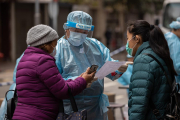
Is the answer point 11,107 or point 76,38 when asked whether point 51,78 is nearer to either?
point 11,107

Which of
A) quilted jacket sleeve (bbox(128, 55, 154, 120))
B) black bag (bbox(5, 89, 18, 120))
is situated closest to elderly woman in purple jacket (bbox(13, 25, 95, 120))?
black bag (bbox(5, 89, 18, 120))

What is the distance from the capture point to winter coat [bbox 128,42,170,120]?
2.84m

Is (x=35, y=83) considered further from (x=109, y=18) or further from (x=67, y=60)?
(x=109, y=18)

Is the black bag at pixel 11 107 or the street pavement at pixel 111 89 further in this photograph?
the street pavement at pixel 111 89

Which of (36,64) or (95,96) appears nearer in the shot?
(36,64)

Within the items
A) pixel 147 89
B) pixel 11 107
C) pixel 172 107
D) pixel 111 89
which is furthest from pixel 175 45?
pixel 111 89

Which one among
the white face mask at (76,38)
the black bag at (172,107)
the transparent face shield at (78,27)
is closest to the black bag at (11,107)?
the white face mask at (76,38)

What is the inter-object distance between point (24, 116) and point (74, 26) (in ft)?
4.09

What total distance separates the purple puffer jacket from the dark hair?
939 millimetres

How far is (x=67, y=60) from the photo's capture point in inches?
135

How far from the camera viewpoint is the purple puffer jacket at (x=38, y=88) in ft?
8.64

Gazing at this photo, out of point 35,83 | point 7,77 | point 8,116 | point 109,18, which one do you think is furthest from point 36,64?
point 109,18

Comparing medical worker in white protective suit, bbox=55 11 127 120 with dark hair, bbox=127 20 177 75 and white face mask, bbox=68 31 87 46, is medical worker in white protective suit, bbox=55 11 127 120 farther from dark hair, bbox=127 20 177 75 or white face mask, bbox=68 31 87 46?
dark hair, bbox=127 20 177 75

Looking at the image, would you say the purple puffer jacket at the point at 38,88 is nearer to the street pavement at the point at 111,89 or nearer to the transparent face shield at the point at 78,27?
the transparent face shield at the point at 78,27
